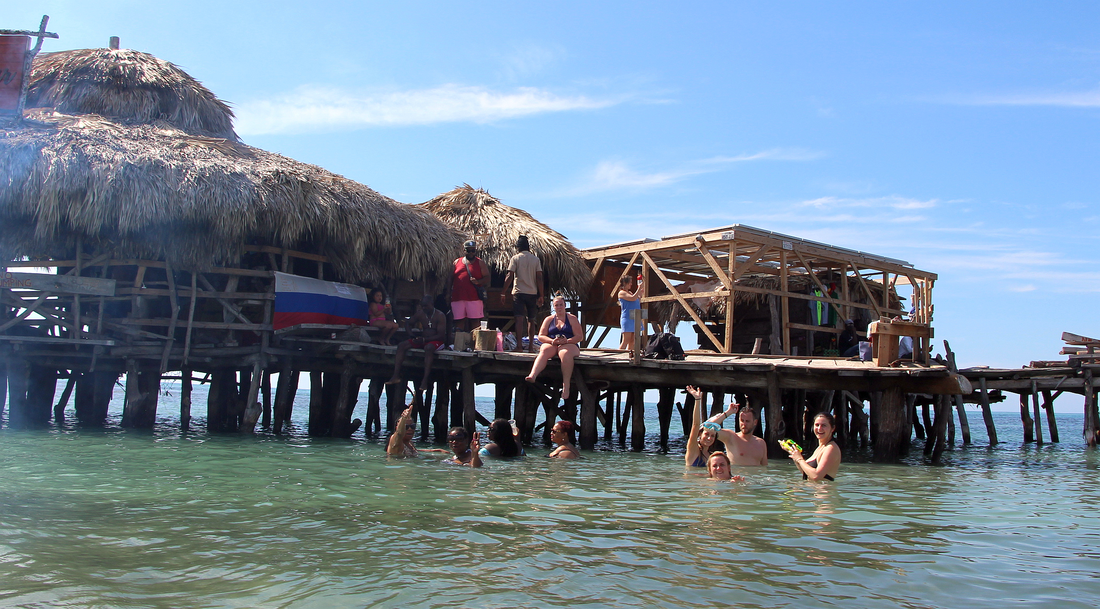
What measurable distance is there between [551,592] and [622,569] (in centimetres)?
62

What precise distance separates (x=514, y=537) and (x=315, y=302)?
28.7 ft

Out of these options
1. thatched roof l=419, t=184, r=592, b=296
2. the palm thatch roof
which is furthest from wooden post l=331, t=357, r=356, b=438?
thatched roof l=419, t=184, r=592, b=296

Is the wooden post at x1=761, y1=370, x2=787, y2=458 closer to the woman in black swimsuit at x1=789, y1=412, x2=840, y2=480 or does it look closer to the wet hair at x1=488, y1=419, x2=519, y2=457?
the woman in black swimsuit at x1=789, y1=412, x2=840, y2=480

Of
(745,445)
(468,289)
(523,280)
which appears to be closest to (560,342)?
(523,280)

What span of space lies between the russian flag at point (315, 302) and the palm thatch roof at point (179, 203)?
22.7 inches

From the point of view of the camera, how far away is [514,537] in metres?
5.90

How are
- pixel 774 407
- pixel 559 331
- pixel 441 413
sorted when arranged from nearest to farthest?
1. pixel 774 407
2. pixel 559 331
3. pixel 441 413

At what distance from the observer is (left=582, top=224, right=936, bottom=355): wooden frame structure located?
15.0 metres

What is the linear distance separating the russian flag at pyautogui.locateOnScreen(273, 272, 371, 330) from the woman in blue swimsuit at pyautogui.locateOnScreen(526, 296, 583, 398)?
3.76 m

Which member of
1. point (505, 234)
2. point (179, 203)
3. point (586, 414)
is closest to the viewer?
point (179, 203)

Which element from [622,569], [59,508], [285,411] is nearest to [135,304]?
[285,411]

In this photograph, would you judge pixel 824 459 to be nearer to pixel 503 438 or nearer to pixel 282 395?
pixel 503 438

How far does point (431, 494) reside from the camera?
778cm

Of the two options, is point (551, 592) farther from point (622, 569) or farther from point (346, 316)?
point (346, 316)
